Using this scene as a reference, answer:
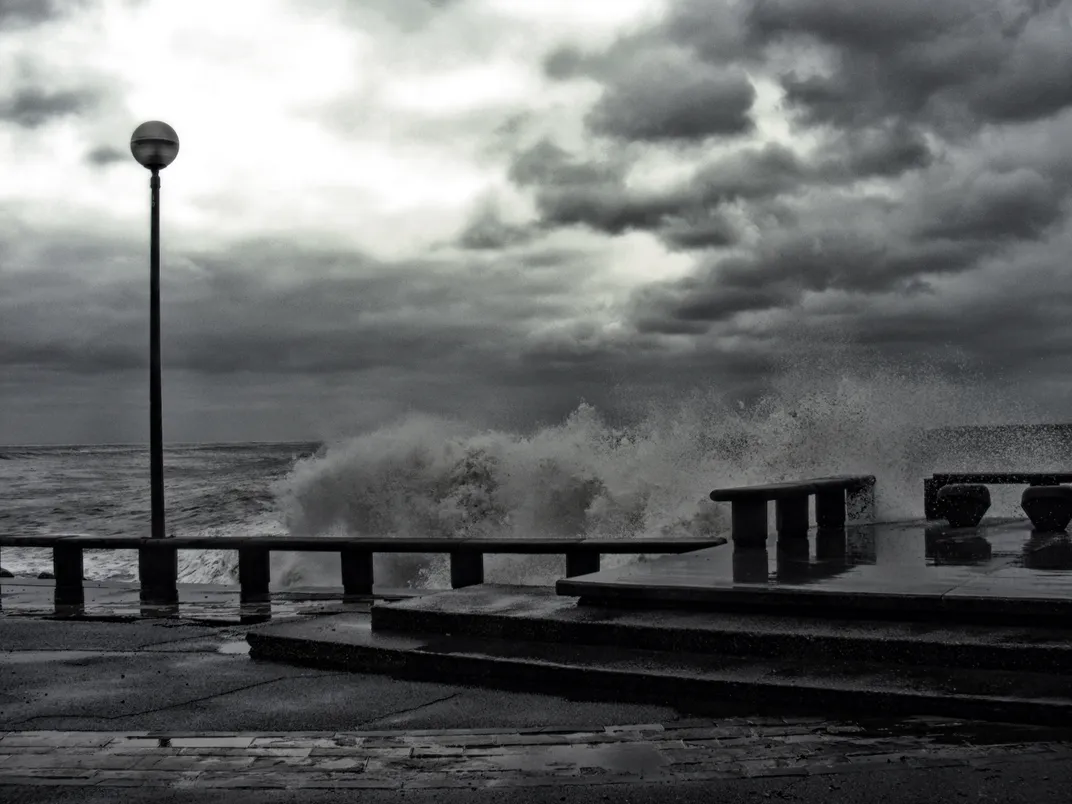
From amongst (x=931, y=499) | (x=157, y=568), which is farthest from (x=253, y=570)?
(x=931, y=499)

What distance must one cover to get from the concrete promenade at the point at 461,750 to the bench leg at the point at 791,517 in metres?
5.62

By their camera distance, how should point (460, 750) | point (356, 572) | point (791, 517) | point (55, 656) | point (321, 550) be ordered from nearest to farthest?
point (460, 750)
point (55, 656)
point (321, 550)
point (791, 517)
point (356, 572)

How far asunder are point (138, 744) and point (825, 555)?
6055mm

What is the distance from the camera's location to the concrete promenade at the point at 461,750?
452cm

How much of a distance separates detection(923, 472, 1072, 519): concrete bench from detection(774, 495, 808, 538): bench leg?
290cm

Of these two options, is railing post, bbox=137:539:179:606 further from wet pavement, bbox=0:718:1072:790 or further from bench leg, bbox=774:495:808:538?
wet pavement, bbox=0:718:1072:790

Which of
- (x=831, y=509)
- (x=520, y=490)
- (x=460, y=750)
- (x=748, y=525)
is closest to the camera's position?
(x=460, y=750)

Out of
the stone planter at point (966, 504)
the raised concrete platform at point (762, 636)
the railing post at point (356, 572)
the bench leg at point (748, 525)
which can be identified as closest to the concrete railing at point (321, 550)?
the railing post at point (356, 572)

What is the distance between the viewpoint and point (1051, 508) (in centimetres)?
1195

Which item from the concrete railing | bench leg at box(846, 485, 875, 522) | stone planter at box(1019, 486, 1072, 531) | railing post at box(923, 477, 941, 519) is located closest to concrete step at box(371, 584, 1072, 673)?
the concrete railing

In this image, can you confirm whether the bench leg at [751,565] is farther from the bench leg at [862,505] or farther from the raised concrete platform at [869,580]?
the bench leg at [862,505]

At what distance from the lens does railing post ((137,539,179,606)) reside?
1251 cm

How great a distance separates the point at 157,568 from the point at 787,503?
7.09 metres

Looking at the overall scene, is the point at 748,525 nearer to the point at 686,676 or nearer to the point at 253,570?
the point at 686,676
